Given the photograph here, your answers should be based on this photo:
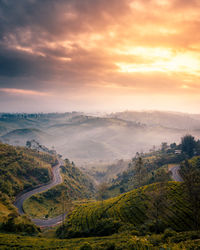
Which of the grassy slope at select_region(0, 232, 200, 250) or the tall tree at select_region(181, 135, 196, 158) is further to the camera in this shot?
the tall tree at select_region(181, 135, 196, 158)

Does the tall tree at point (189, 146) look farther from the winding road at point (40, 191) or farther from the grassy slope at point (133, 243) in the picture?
the grassy slope at point (133, 243)

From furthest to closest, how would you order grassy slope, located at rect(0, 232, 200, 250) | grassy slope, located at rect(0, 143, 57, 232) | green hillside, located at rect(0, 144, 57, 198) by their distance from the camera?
green hillside, located at rect(0, 144, 57, 198)
grassy slope, located at rect(0, 143, 57, 232)
grassy slope, located at rect(0, 232, 200, 250)

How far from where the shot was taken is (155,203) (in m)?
48.2

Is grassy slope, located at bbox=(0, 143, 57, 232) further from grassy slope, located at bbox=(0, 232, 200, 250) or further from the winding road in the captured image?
grassy slope, located at bbox=(0, 232, 200, 250)

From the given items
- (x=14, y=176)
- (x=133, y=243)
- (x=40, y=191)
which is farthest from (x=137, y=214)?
(x=14, y=176)

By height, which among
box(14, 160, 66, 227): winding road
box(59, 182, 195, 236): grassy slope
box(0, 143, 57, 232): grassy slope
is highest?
box(59, 182, 195, 236): grassy slope

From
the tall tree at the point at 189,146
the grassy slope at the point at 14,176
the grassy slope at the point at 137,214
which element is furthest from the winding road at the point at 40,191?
the tall tree at the point at 189,146

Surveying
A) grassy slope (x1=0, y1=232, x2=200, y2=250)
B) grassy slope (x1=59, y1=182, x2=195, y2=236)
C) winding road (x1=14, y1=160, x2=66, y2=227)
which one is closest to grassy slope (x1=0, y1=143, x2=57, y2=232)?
winding road (x1=14, y1=160, x2=66, y2=227)

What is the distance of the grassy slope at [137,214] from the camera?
170ft

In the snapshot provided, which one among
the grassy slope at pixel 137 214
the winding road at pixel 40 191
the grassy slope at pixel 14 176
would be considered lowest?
the winding road at pixel 40 191

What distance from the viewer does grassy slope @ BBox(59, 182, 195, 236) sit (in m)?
51.9

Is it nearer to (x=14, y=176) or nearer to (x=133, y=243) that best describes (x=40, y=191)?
(x=14, y=176)

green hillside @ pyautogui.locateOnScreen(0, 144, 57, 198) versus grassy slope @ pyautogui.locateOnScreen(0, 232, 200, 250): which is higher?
grassy slope @ pyautogui.locateOnScreen(0, 232, 200, 250)

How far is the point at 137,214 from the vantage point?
61031mm
